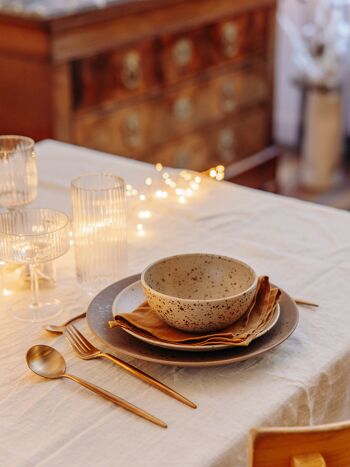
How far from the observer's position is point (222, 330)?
1.05 meters

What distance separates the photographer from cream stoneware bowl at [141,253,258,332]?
1033 mm

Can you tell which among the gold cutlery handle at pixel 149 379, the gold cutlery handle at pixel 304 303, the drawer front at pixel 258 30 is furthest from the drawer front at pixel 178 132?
the gold cutlery handle at pixel 149 379

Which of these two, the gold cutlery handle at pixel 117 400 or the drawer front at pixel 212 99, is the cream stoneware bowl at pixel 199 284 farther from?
the drawer front at pixel 212 99

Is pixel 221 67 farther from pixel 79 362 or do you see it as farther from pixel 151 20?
pixel 79 362

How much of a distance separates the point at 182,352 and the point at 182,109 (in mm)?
2175

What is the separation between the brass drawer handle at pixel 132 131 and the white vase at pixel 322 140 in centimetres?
108

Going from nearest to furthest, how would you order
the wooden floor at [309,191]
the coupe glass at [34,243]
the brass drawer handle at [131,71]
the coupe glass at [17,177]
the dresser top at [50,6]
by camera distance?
the coupe glass at [34,243] → the coupe glass at [17,177] → the dresser top at [50,6] → the brass drawer handle at [131,71] → the wooden floor at [309,191]

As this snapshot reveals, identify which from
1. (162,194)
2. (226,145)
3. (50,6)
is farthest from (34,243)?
(226,145)

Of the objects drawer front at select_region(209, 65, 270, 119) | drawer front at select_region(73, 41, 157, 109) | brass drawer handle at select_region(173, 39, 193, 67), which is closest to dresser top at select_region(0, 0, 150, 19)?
drawer front at select_region(73, 41, 157, 109)

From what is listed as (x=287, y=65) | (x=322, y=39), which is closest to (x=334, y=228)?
(x=322, y=39)

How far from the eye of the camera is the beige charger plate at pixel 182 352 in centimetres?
A: 100

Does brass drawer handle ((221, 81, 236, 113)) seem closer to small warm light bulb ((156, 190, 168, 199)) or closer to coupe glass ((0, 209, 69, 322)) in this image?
small warm light bulb ((156, 190, 168, 199))

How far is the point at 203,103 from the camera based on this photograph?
321 cm

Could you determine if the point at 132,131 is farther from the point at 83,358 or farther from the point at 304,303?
the point at 83,358
